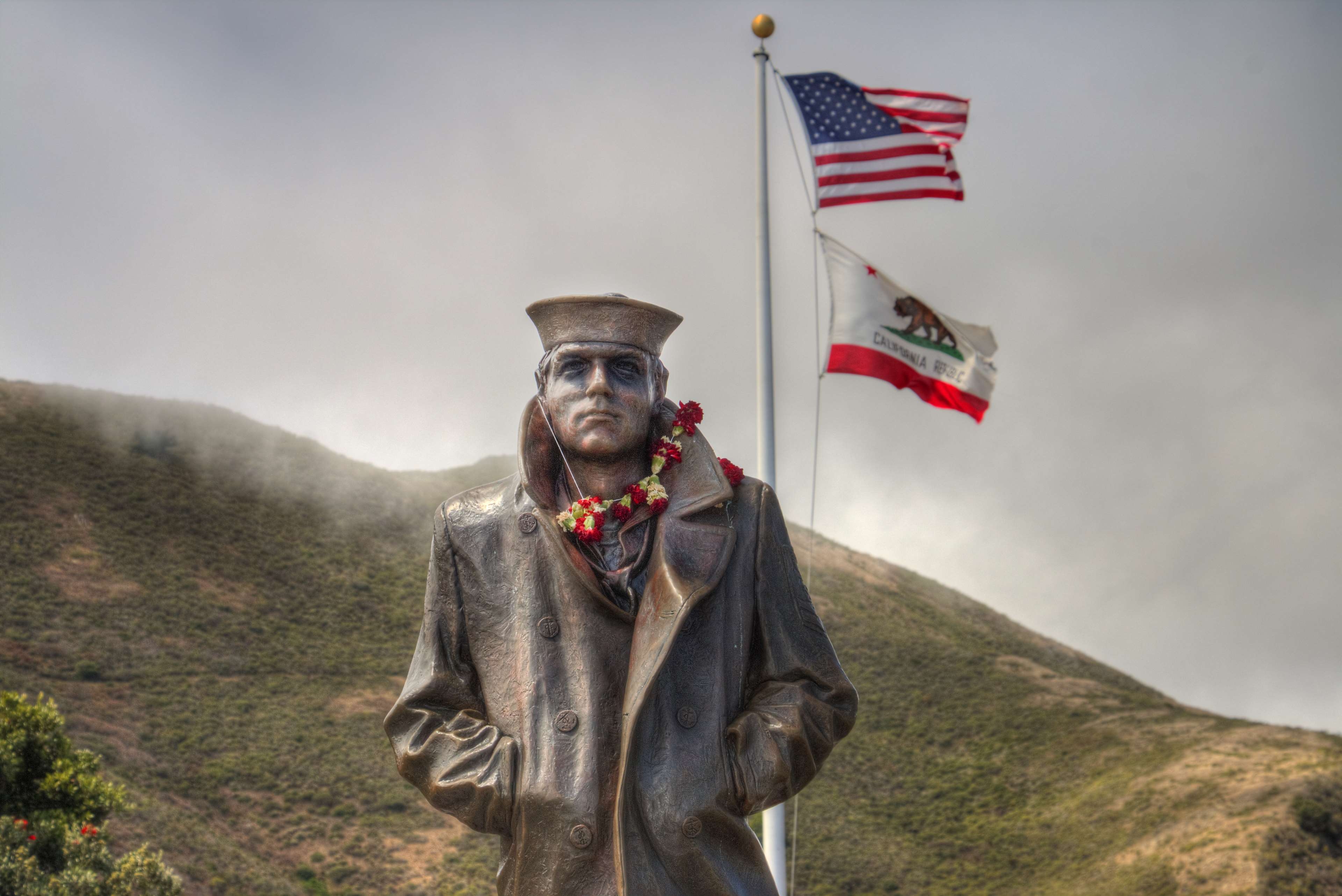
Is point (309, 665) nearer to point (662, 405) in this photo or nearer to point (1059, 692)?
point (1059, 692)

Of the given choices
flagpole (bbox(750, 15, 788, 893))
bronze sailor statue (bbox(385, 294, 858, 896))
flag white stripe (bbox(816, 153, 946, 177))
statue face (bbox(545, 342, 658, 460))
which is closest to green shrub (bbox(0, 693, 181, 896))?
flagpole (bbox(750, 15, 788, 893))

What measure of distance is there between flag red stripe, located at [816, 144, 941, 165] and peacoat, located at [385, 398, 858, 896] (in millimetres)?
8327

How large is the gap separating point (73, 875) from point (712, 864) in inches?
459

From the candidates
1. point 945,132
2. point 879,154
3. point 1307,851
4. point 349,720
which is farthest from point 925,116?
point 349,720

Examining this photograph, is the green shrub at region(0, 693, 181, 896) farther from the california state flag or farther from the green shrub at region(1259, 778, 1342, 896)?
the green shrub at region(1259, 778, 1342, 896)

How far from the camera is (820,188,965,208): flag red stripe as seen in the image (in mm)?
11758

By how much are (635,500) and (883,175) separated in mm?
8711

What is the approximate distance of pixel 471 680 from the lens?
150 inches

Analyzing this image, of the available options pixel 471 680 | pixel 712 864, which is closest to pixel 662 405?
pixel 471 680

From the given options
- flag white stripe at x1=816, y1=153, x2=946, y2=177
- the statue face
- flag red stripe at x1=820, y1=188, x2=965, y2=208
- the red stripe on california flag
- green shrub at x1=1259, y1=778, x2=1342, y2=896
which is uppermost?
flag white stripe at x1=816, y1=153, x2=946, y2=177

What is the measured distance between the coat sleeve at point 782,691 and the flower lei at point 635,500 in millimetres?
288

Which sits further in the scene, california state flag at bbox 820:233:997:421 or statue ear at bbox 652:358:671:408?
california state flag at bbox 820:233:997:421

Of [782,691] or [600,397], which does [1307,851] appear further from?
[600,397]

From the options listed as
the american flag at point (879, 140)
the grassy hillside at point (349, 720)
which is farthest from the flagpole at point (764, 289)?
the grassy hillside at point (349, 720)
